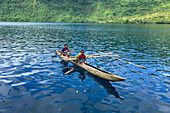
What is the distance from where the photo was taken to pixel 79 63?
1762 centimetres

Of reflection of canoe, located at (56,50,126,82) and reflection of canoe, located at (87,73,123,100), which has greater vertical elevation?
reflection of canoe, located at (56,50,126,82)

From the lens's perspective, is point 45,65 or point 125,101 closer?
point 125,101

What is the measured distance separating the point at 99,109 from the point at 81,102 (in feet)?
4.98

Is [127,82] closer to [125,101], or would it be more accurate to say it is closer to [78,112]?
[125,101]

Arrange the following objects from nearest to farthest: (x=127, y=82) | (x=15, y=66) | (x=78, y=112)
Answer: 1. (x=78, y=112)
2. (x=127, y=82)
3. (x=15, y=66)

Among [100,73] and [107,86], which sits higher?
[100,73]

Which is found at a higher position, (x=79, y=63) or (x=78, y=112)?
(x=79, y=63)

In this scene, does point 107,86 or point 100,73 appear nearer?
point 107,86

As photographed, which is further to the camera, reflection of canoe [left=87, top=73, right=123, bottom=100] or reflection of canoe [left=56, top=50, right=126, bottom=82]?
reflection of canoe [left=56, top=50, right=126, bottom=82]

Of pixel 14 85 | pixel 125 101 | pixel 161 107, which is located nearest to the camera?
pixel 161 107

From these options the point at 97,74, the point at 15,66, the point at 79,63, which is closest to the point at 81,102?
the point at 97,74

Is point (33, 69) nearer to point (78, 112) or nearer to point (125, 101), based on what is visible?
point (78, 112)

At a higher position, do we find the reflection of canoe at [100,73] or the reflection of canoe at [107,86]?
the reflection of canoe at [100,73]

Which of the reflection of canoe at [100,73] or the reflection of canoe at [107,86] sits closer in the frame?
the reflection of canoe at [107,86]
